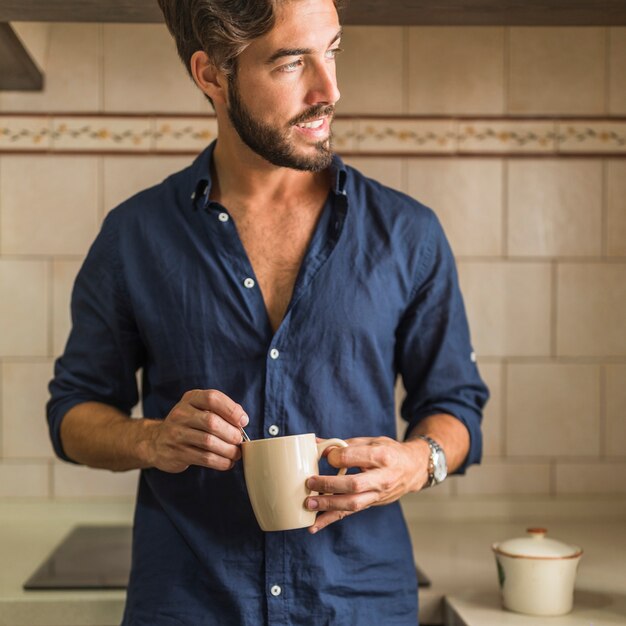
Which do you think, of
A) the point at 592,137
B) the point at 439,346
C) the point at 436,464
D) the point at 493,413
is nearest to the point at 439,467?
the point at 436,464

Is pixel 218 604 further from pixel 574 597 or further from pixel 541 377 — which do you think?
pixel 541 377

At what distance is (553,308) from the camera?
75.8 inches

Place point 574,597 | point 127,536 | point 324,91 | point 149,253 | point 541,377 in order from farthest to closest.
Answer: point 541,377, point 127,536, point 574,597, point 149,253, point 324,91

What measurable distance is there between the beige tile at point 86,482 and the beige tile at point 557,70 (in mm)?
1049

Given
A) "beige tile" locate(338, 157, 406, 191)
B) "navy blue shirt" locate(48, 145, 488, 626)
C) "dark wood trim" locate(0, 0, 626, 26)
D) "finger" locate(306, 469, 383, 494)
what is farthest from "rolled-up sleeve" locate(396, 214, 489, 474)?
"beige tile" locate(338, 157, 406, 191)

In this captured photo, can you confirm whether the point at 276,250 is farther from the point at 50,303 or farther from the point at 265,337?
the point at 50,303

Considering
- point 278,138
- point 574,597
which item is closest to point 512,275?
point 574,597

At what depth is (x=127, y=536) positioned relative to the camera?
1809 millimetres

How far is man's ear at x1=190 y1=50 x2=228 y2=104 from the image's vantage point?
1.22 m

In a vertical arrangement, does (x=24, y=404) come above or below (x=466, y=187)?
below

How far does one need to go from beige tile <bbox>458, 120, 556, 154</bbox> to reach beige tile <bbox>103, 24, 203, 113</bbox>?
533 millimetres

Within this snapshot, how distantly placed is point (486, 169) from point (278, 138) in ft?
2.79

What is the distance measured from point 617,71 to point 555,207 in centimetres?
29

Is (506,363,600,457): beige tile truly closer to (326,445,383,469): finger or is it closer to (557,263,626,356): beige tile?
(557,263,626,356): beige tile
